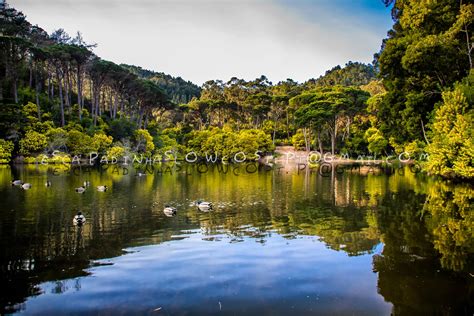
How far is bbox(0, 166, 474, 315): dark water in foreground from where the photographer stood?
23.8ft

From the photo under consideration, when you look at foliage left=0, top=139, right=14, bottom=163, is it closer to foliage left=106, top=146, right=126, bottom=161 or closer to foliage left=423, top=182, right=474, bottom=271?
foliage left=106, top=146, right=126, bottom=161

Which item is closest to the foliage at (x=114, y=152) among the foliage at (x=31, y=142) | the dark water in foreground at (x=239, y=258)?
→ the foliage at (x=31, y=142)

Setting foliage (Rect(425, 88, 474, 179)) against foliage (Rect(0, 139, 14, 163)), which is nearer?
foliage (Rect(425, 88, 474, 179))

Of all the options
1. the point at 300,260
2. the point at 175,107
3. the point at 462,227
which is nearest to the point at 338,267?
the point at 300,260

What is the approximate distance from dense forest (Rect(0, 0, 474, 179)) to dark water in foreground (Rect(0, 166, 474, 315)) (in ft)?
30.9

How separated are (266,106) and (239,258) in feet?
233

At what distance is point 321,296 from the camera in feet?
24.8

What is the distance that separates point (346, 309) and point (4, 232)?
1083cm

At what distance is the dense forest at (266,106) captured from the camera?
24.8m

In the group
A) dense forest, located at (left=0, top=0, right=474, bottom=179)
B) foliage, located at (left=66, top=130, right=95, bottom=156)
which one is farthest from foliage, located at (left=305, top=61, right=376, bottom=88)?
foliage, located at (left=66, top=130, right=95, bottom=156)

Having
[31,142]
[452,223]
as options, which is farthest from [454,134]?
[31,142]

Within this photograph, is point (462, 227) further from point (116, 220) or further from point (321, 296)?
point (116, 220)

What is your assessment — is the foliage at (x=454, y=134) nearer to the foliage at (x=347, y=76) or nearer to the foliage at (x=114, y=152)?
the foliage at (x=114, y=152)

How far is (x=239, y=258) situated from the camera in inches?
398
